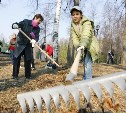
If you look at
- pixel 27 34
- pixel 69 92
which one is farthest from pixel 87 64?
pixel 27 34

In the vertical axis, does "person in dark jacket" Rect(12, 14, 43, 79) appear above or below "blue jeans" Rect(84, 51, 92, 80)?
above

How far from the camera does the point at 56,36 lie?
17.0 meters

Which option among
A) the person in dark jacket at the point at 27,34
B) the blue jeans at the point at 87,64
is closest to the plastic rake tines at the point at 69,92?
the blue jeans at the point at 87,64

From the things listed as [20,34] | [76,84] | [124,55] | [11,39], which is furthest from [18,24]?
[124,55]

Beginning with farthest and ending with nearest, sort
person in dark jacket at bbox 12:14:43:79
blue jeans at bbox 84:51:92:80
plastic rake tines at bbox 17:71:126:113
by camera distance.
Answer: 1. person in dark jacket at bbox 12:14:43:79
2. blue jeans at bbox 84:51:92:80
3. plastic rake tines at bbox 17:71:126:113

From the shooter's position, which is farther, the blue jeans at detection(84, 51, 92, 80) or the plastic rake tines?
the blue jeans at detection(84, 51, 92, 80)

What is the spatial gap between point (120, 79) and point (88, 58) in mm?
3758

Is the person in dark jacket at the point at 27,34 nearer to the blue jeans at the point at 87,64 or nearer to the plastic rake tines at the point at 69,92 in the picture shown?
the blue jeans at the point at 87,64

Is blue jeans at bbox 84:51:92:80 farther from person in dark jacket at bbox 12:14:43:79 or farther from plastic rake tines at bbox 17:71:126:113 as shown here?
plastic rake tines at bbox 17:71:126:113

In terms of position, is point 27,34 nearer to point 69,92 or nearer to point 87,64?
point 87,64

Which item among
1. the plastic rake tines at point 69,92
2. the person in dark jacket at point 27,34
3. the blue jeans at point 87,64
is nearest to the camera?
the plastic rake tines at point 69,92

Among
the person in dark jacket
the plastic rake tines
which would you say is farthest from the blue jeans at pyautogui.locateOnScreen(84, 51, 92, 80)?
the plastic rake tines

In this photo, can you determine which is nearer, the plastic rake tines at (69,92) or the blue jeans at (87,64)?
the plastic rake tines at (69,92)

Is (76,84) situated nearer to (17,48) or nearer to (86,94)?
(86,94)
